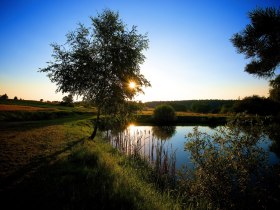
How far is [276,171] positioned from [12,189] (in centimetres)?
1123

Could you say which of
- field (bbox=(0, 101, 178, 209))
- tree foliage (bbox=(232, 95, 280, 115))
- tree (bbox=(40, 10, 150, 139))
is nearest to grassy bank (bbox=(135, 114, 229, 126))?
tree foliage (bbox=(232, 95, 280, 115))

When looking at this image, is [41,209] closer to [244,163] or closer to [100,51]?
[244,163]

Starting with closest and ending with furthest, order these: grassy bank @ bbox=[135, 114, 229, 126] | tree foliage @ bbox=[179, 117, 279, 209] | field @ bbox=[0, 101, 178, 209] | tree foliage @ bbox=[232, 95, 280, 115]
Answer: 1. field @ bbox=[0, 101, 178, 209]
2. tree foliage @ bbox=[179, 117, 279, 209]
3. tree foliage @ bbox=[232, 95, 280, 115]
4. grassy bank @ bbox=[135, 114, 229, 126]

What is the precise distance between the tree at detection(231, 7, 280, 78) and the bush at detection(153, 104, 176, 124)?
5269 cm

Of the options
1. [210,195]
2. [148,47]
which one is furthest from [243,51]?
[148,47]

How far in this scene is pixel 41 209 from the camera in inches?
238

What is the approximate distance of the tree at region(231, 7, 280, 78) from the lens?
750 centimetres

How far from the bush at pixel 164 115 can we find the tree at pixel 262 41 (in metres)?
52.7

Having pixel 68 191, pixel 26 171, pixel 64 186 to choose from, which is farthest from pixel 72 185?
pixel 26 171

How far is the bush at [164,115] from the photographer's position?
202 feet

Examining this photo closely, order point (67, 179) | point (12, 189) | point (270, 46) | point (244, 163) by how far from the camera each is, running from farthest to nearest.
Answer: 1. point (244, 163)
2. point (67, 179)
3. point (270, 46)
4. point (12, 189)

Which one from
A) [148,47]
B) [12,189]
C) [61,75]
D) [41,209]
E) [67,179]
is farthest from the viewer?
[148,47]

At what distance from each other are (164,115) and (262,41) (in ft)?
177

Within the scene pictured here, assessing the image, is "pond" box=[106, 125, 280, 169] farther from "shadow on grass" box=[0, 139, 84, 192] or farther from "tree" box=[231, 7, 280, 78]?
"shadow on grass" box=[0, 139, 84, 192]
